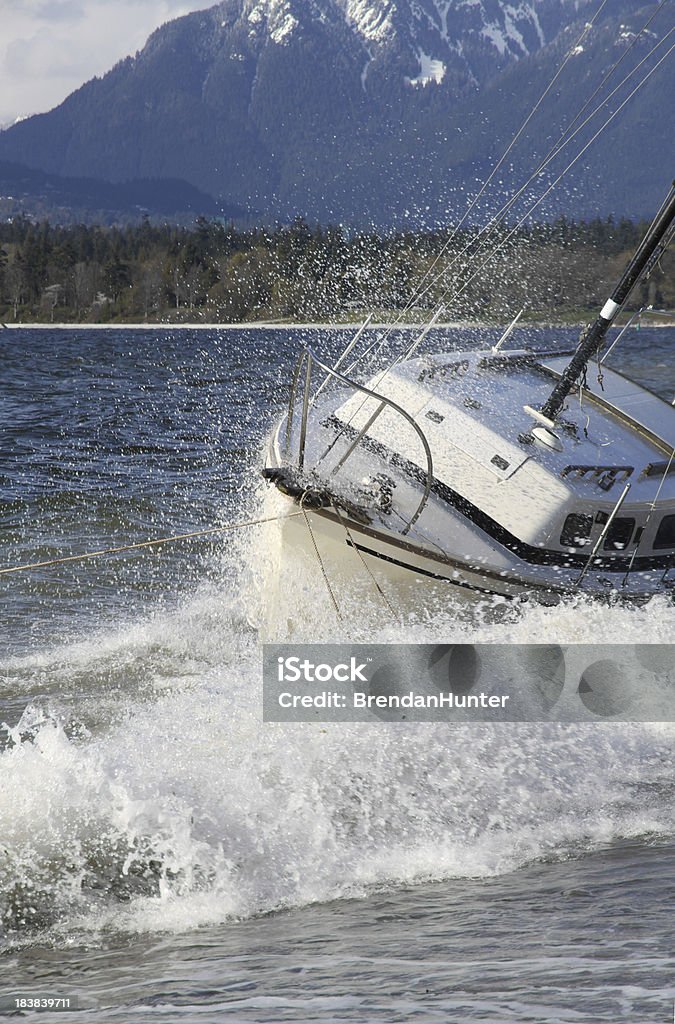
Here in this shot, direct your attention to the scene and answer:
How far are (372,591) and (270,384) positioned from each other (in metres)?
26.2

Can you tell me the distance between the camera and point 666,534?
9.77 meters

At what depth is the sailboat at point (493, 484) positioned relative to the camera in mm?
9031

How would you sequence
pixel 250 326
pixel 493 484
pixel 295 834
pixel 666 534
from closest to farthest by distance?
1. pixel 295 834
2. pixel 493 484
3. pixel 666 534
4. pixel 250 326

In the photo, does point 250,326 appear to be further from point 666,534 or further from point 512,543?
point 512,543

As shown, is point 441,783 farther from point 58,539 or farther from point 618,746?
point 58,539

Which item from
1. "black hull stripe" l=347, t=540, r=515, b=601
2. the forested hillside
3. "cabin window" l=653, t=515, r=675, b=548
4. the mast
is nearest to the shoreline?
the forested hillside

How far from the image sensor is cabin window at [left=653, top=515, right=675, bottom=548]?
966cm

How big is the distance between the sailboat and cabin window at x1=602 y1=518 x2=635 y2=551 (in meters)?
0.01

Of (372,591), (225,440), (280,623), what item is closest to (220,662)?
(280,623)

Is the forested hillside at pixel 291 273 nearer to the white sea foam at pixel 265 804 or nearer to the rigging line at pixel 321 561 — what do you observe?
the rigging line at pixel 321 561

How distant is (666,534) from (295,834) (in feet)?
17.1

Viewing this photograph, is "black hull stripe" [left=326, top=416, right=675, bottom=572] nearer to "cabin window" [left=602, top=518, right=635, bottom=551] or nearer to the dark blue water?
"cabin window" [left=602, top=518, right=635, bottom=551]

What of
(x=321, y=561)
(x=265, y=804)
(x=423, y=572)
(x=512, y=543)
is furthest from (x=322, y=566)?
(x=265, y=804)

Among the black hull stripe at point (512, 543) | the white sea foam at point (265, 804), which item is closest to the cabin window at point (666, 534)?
the black hull stripe at point (512, 543)
